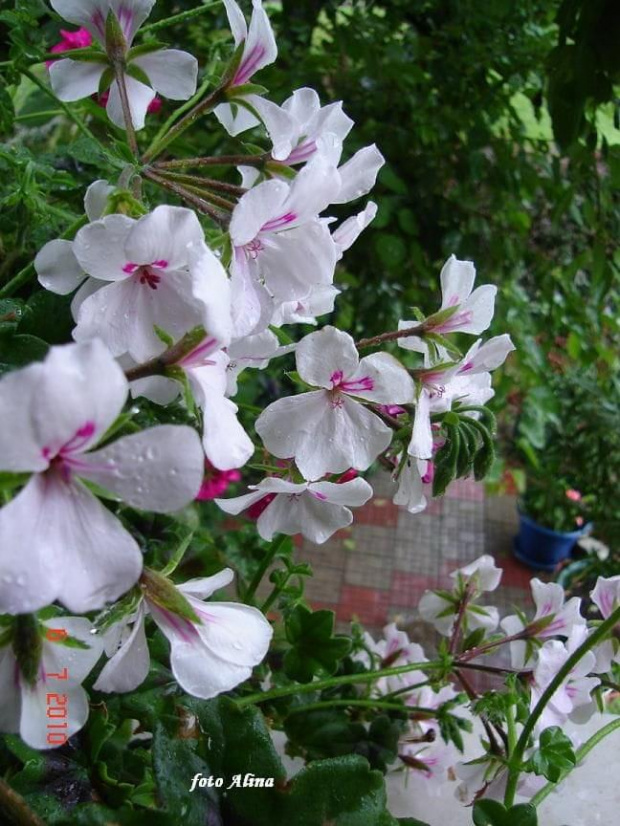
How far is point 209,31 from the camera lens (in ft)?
4.42

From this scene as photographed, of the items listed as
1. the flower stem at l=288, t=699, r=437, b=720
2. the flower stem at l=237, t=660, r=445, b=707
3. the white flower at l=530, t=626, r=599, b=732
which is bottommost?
the flower stem at l=288, t=699, r=437, b=720

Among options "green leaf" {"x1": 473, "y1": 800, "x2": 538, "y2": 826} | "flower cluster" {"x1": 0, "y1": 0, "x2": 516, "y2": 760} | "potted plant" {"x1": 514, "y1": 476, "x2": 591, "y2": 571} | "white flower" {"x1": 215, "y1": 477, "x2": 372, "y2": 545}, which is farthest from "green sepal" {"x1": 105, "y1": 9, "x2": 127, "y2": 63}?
"potted plant" {"x1": 514, "y1": 476, "x2": 591, "y2": 571}

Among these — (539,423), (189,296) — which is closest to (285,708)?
(189,296)

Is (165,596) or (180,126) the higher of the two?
(180,126)

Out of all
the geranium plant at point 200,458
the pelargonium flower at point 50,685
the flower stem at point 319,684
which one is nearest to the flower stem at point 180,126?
the geranium plant at point 200,458

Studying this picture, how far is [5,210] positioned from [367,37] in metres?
0.88

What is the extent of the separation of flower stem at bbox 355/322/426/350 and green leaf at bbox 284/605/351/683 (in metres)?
0.24

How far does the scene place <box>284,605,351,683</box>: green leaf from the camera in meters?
0.59

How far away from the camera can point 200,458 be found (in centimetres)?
25

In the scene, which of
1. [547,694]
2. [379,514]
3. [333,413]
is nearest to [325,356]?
[333,413]

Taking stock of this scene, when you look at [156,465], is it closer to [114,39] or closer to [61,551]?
[61,551]

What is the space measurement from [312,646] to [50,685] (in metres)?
0.29

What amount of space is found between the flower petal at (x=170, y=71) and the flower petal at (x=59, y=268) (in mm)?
133

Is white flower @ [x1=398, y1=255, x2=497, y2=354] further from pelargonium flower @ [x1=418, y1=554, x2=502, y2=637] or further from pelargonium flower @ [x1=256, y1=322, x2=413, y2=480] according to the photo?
pelargonium flower @ [x1=418, y1=554, x2=502, y2=637]
